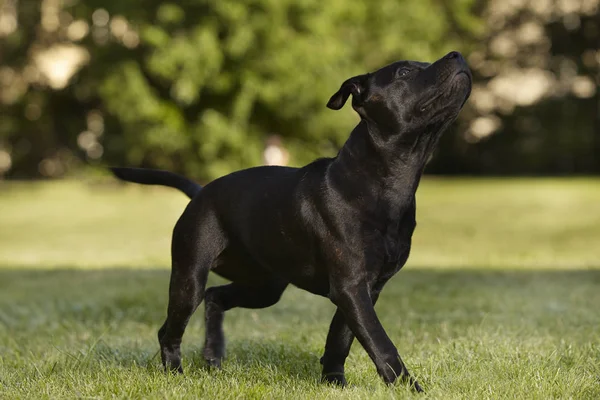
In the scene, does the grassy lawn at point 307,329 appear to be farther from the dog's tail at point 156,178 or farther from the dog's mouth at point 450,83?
the dog's mouth at point 450,83

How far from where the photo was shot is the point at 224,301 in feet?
17.8

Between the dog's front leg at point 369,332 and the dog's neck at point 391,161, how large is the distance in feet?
1.58

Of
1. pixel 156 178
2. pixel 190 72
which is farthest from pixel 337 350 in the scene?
pixel 190 72

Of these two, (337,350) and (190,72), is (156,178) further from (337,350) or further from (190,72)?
(190,72)

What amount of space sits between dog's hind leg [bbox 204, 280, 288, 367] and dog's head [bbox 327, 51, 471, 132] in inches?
53.7

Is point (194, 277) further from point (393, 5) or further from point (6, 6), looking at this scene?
point (6, 6)

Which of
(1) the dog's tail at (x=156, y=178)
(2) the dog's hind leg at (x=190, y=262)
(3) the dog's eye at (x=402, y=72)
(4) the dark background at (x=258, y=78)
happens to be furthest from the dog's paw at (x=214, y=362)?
(4) the dark background at (x=258, y=78)

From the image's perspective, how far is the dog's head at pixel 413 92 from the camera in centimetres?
412

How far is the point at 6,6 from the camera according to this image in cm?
3834

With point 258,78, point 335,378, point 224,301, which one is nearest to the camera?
point 335,378

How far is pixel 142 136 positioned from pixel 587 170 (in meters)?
18.3

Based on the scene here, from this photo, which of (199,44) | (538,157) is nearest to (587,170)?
(538,157)

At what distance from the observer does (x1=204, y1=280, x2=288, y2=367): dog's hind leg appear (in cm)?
524

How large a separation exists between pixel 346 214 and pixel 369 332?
22.2 inches
